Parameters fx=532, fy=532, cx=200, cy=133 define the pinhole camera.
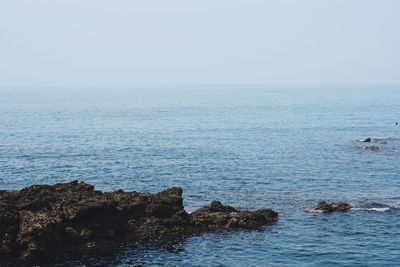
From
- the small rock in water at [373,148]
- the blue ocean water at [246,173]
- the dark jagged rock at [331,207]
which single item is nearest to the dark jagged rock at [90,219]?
the blue ocean water at [246,173]

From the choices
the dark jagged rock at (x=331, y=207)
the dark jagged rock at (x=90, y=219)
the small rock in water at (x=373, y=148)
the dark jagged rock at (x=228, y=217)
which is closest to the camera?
the dark jagged rock at (x=90, y=219)

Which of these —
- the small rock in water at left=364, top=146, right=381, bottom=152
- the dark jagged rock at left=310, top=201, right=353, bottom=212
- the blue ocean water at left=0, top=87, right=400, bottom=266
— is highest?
the small rock in water at left=364, top=146, right=381, bottom=152

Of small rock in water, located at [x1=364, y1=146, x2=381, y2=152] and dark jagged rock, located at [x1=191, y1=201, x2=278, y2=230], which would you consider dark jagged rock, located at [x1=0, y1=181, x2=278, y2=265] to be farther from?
small rock in water, located at [x1=364, y1=146, x2=381, y2=152]

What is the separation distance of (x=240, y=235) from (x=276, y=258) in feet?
21.2

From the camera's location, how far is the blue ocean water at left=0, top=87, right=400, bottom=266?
1816 inches

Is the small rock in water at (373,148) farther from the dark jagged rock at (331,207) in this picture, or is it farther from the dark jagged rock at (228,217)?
the dark jagged rock at (228,217)

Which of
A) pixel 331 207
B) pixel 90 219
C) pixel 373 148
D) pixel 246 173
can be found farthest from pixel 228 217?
pixel 373 148

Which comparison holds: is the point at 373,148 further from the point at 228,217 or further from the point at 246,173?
the point at 228,217

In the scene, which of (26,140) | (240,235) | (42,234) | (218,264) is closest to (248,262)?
(218,264)

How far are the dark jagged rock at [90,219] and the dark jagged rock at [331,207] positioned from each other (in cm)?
581

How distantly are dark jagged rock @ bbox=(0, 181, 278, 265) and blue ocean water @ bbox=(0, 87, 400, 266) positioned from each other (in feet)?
7.55

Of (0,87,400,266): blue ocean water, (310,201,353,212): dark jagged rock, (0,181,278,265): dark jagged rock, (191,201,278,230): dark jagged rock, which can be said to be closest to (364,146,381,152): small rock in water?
(0,87,400,266): blue ocean water

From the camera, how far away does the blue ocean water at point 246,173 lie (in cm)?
4612

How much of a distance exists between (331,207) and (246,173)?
24.2m
